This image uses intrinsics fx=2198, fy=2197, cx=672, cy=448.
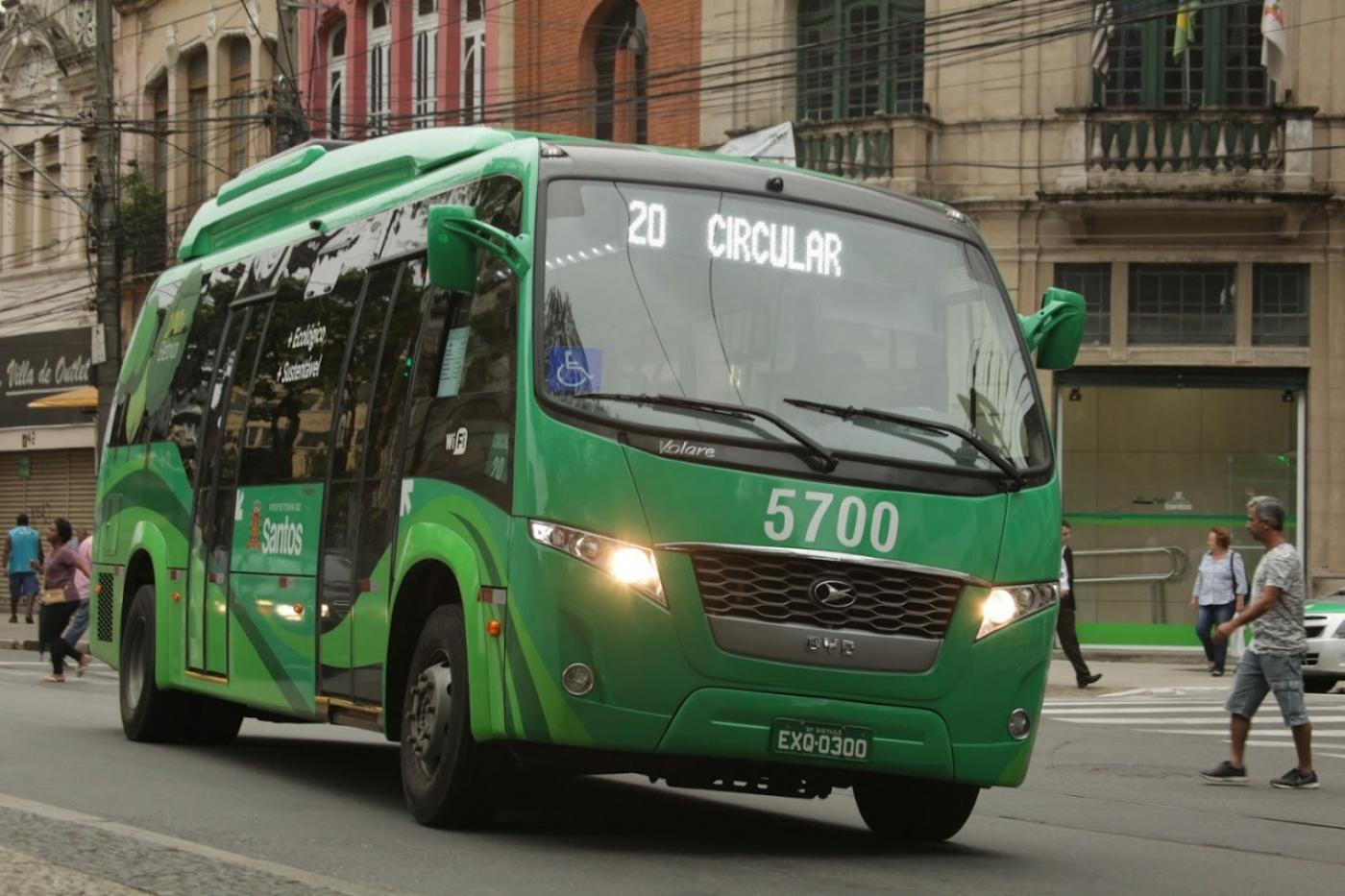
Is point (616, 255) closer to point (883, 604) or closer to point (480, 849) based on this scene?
point (883, 604)

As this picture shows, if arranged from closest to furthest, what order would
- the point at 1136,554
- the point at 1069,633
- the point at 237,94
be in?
the point at 1069,633 < the point at 1136,554 < the point at 237,94

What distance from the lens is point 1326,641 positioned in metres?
22.8

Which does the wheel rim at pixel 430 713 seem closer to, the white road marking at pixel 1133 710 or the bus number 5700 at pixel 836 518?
the bus number 5700 at pixel 836 518

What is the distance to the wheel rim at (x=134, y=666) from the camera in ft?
45.3

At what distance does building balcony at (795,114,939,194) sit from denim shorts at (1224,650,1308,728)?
15.4 meters

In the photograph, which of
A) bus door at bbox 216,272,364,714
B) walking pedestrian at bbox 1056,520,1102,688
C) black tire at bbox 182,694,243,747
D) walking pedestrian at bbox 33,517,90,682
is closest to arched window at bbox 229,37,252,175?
walking pedestrian at bbox 33,517,90,682

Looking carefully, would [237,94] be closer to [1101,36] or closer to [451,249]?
[1101,36]

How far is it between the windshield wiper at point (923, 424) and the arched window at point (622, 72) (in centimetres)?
2323

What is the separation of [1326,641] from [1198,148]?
744 cm

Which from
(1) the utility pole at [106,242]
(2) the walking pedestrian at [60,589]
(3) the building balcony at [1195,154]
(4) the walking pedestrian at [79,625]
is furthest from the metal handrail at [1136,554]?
(1) the utility pole at [106,242]

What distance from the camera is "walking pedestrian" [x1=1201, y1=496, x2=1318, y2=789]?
1335 cm

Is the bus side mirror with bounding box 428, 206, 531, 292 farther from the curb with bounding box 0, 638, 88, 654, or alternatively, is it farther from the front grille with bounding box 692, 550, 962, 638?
the curb with bounding box 0, 638, 88, 654

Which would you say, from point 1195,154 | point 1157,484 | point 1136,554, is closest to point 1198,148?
point 1195,154

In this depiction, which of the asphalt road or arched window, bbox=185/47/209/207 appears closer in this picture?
the asphalt road
